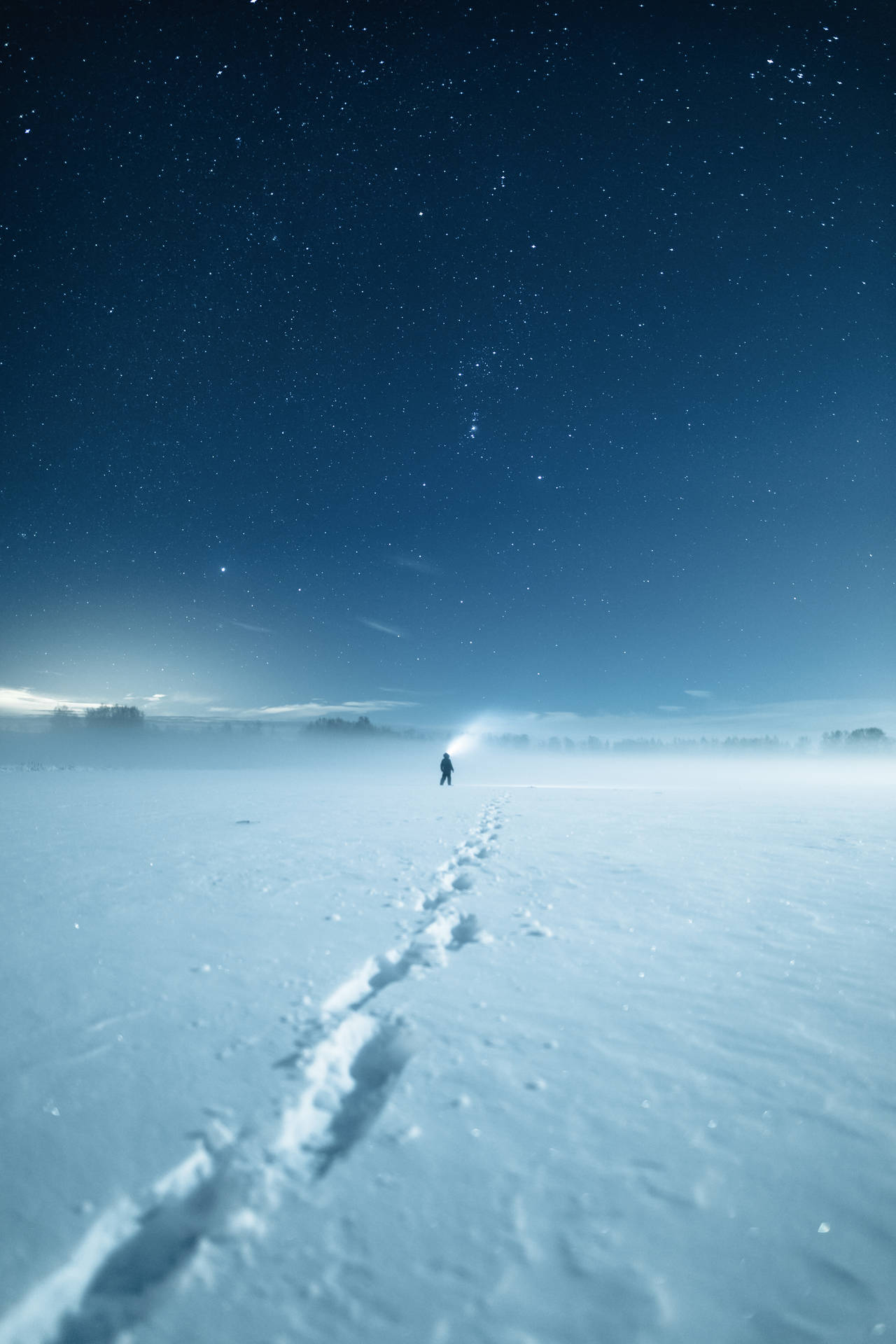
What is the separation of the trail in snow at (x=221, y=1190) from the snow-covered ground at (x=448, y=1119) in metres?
0.01

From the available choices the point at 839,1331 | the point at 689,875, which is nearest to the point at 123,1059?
the point at 839,1331

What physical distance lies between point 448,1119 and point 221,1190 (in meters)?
1.13

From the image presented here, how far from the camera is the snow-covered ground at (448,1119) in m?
2.20

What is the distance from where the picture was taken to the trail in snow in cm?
212

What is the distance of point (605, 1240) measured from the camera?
96.0 inches

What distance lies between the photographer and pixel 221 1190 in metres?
2.66

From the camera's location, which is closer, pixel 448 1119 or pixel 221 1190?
pixel 221 1190

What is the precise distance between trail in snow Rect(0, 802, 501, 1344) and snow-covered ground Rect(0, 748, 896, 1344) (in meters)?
0.01

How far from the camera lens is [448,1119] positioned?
313 cm

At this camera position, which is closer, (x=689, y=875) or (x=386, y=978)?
(x=386, y=978)

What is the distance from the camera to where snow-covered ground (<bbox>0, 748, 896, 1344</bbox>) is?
2195mm

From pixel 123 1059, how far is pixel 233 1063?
722 mm

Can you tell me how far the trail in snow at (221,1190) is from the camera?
212cm

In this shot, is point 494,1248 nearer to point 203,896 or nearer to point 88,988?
point 88,988
